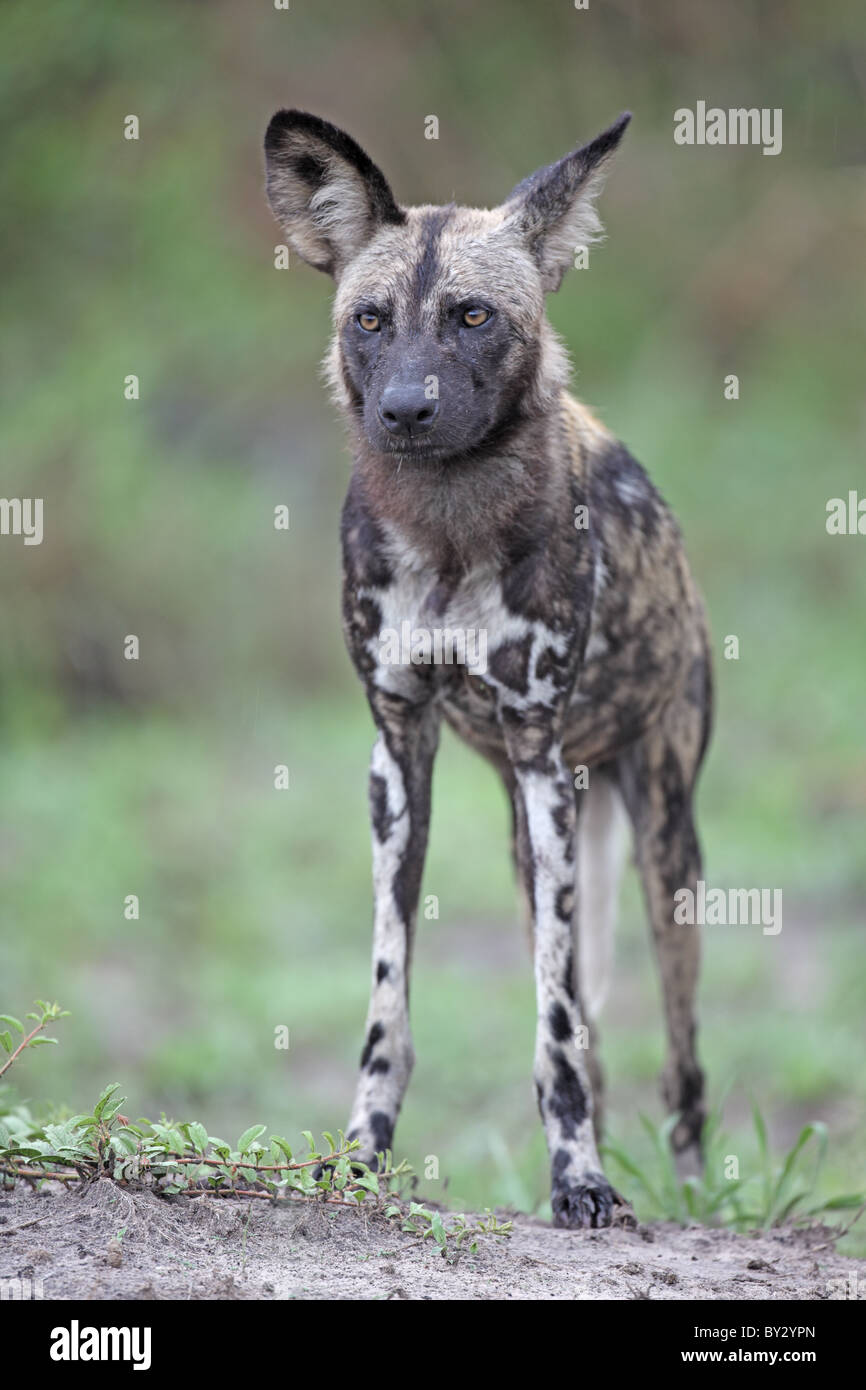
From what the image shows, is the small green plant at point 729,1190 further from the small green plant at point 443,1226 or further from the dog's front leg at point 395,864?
the small green plant at point 443,1226

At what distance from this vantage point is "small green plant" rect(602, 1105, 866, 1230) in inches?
148

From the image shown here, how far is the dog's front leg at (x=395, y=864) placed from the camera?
3594 millimetres

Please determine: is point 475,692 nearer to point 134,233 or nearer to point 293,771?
point 293,771

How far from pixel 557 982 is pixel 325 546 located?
7.42 meters

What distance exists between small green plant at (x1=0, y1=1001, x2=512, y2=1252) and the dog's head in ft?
4.58

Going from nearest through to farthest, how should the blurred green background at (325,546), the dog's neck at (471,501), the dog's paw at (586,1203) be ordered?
the dog's paw at (586,1203) < the dog's neck at (471,501) < the blurred green background at (325,546)

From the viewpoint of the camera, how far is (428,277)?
3414 mm

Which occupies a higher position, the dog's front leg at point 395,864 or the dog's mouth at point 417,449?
the dog's mouth at point 417,449

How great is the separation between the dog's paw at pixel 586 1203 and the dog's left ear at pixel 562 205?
6.37 feet
